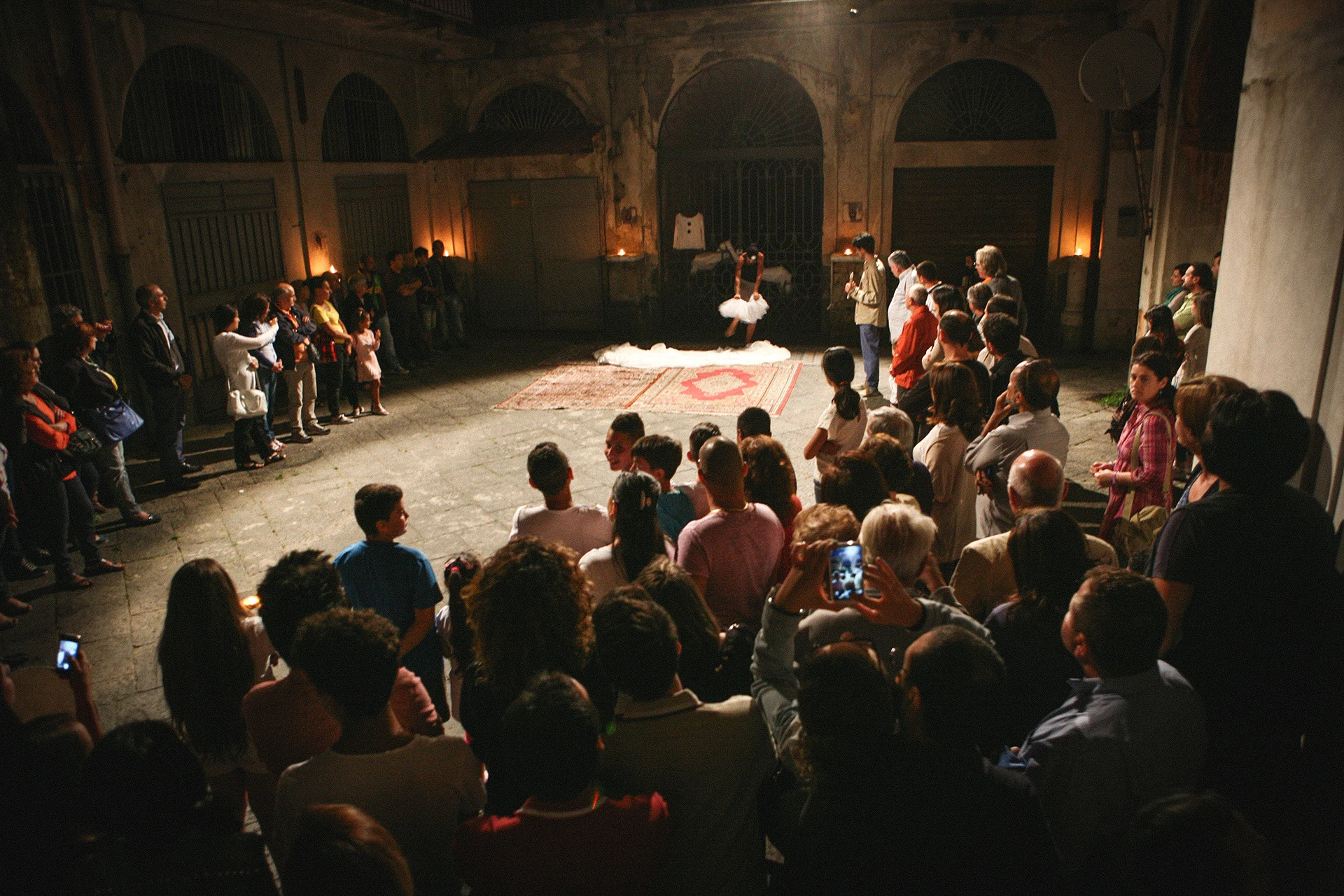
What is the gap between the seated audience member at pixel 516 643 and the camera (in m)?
2.64

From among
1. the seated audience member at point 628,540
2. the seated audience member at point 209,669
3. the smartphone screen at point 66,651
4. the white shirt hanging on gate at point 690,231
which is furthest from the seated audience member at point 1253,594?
the white shirt hanging on gate at point 690,231

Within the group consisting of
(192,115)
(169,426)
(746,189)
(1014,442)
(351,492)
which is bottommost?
(351,492)

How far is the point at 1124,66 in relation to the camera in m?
8.40

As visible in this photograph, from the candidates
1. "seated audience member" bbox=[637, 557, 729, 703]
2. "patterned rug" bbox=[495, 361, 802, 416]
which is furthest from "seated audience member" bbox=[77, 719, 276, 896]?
"patterned rug" bbox=[495, 361, 802, 416]

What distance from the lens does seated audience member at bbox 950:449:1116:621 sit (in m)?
A: 3.22

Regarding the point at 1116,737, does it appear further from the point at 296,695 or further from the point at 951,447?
the point at 951,447

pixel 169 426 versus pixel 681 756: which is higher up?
pixel 681 756

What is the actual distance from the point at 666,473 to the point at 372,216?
10623 mm

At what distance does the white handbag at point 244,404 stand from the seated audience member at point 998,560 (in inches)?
269

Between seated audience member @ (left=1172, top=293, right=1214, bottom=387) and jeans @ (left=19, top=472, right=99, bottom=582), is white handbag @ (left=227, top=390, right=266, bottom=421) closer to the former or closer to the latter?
jeans @ (left=19, top=472, right=99, bottom=582)

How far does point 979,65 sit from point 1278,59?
895 centimetres

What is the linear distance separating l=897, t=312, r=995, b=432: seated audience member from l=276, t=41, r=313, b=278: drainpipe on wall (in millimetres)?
8569

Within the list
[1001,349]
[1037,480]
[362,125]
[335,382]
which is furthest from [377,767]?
[362,125]

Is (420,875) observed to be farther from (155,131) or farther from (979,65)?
(979,65)
